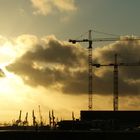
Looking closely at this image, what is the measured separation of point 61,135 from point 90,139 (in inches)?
270

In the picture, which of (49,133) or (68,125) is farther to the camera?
(68,125)

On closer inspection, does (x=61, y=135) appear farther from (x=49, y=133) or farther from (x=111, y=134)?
(x=111, y=134)

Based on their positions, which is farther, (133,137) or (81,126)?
(81,126)

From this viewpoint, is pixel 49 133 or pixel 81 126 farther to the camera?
pixel 81 126

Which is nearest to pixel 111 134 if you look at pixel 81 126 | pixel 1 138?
pixel 1 138

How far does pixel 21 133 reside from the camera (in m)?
128

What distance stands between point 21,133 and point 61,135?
1008 cm

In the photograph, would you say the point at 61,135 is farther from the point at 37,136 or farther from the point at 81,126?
the point at 81,126

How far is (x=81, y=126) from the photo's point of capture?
641 ft

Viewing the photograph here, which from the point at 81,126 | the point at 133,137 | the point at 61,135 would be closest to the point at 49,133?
the point at 61,135

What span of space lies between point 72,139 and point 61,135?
9.26ft

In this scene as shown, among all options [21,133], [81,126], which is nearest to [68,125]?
[81,126]

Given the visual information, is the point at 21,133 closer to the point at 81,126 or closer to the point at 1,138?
the point at 1,138

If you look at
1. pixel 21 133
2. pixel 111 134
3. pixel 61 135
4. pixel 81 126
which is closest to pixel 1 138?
pixel 21 133
